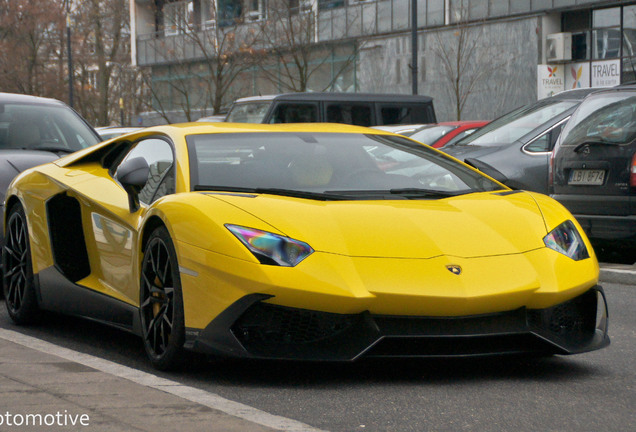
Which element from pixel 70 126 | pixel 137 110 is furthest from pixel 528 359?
pixel 137 110

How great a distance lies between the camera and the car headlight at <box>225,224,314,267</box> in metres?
4.74

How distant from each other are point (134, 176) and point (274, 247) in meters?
1.17

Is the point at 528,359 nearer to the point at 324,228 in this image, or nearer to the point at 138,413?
the point at 324,228

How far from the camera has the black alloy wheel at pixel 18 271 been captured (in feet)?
22.4

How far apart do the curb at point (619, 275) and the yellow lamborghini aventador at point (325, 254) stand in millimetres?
3382

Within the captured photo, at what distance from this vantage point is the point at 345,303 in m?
4.66

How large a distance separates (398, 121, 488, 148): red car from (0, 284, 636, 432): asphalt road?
31.6ft

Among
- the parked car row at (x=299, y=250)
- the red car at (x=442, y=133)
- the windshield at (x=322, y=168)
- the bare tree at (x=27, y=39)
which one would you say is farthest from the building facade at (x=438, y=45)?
the windshield at (x=322, y=168)

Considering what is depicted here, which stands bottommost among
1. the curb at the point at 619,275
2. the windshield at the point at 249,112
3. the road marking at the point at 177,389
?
the curb at the point at 619,275

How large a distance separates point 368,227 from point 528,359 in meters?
1.15

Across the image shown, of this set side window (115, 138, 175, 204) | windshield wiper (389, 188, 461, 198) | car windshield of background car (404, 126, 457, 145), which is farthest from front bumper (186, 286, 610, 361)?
car windshield of background car (404, 126, 457, 145)

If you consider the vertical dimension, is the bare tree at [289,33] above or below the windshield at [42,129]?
above

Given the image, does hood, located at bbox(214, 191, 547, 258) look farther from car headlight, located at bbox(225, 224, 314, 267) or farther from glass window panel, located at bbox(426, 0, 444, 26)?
glass window panel, located at bbox(426, 0, 444, 26)

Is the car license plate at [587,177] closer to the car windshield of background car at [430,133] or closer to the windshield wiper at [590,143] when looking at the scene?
the windshield wiper at [590,143]
